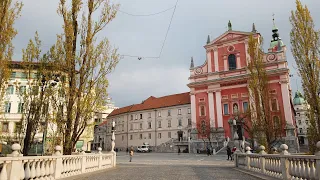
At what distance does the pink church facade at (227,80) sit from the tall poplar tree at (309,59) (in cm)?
2486

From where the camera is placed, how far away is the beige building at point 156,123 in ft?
188

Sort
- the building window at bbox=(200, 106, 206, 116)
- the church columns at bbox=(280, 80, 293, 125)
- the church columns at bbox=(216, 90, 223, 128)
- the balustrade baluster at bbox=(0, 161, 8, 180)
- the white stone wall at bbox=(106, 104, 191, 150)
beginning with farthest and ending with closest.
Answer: the white stone wall at bbox=(106, 104, 191, 150), the building window at bbox=(200, 106, 206, 116), the church columns at bbox=(216, 90, 223, 128), the church columns at bbox=(280, 80, 293, 125), the balustrade baluster at bbox=(0, 161, 8, 180)

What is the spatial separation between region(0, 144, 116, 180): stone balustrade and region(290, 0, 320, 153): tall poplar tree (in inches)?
534

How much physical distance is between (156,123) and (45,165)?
5382cm

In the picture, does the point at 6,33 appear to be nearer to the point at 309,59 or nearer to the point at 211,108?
the point at 309,59

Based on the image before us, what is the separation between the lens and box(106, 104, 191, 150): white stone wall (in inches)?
2271

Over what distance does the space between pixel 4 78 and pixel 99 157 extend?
23.5 feet

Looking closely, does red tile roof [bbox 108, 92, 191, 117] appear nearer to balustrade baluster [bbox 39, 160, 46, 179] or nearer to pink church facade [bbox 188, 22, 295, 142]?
pink church facade [bbox 188, 22, 295, 142]

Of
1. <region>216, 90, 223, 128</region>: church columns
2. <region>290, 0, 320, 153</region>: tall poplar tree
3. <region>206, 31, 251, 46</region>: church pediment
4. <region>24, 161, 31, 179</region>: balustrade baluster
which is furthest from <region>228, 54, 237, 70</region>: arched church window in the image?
<region>24, 161, 31, 179</region>: balustrade baluster

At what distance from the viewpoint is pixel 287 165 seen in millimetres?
8055

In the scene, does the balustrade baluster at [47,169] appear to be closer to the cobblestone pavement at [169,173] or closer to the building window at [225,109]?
the cobblestone pavement at [169,173]

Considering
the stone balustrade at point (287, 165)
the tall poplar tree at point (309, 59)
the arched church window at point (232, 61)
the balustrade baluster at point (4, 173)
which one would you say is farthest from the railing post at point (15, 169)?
the arched church window at point (232, 61)

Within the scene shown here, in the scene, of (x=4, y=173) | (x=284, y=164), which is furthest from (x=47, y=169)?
(x=284, y=164)

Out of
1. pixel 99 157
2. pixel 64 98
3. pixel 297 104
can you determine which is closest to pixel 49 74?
pixel 64 98
